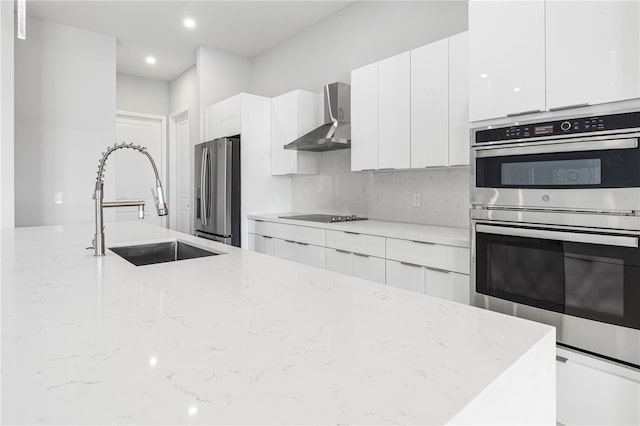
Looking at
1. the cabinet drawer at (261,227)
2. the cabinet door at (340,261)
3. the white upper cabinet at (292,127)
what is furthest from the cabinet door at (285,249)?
the white upper cabinet at (292,127)

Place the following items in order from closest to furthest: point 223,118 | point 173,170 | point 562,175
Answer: point 562,175 → point 223,118 → point 173,170

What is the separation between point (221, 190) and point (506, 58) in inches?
112

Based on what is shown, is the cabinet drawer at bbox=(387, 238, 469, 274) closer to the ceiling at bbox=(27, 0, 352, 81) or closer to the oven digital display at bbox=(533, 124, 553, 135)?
the oven digital display at bbox=(533, 124, 553, 135)

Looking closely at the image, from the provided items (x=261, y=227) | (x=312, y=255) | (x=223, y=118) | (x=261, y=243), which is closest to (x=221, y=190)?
(x=261, y=227)

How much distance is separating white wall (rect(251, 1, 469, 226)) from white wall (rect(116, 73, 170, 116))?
211cm

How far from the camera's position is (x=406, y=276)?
239cm

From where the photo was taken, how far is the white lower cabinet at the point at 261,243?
3602 mm

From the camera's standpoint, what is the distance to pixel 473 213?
1.95 meters

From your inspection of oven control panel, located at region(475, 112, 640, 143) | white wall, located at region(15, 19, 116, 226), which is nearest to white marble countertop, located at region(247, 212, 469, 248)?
oven control panel, located at region(475, 112, 640, 143)

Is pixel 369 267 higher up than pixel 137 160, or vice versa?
pixel 137 160

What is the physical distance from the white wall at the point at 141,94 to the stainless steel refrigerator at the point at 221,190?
2198 mm

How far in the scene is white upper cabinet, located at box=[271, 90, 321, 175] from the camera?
3693 mm

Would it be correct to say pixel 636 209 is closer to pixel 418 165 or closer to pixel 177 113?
pixel 418 165

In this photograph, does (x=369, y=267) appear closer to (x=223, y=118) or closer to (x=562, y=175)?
(x=562, y=175)
